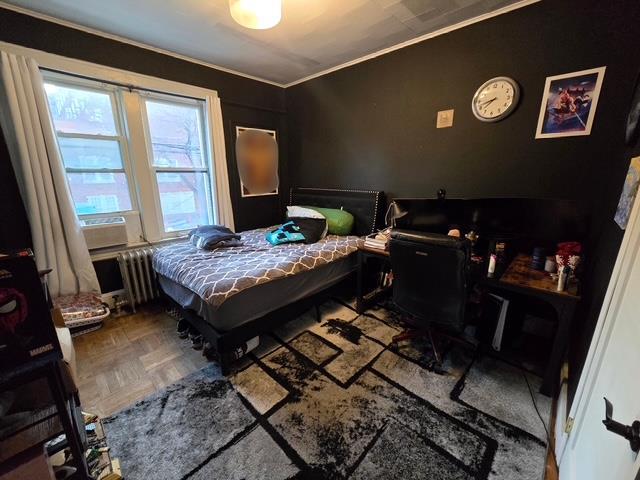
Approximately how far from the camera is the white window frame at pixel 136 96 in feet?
7.38

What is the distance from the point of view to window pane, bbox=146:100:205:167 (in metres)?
2.97

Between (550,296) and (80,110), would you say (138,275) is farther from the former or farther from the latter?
(550,296)

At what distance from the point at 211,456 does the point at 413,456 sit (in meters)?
1.04

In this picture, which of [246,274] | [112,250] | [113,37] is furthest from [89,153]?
[246,274]

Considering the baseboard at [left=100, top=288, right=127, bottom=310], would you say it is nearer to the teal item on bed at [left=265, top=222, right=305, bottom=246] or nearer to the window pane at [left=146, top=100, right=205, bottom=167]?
the window pane at [left=146, top=100, right=205, bottom=167]

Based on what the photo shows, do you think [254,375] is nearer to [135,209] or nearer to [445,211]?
[445,211]

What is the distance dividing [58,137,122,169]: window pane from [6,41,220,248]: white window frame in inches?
4.3

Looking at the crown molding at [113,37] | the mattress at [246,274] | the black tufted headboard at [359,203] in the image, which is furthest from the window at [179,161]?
the black tufted headboard at [359,203]

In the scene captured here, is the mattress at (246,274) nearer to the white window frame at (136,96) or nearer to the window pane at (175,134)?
the white window frame at (136,96)

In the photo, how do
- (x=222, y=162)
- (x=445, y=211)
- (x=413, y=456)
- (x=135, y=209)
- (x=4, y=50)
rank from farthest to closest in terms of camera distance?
(x=222, y=162), (x=135, y=209), (x=445, y=211), (x=4, y=50), (x=413, y=456)

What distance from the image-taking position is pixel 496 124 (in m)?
2.28

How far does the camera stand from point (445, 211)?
224 cm

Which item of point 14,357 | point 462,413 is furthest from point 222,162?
point 462,413

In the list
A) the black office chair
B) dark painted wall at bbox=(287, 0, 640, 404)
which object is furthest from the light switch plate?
the black office chair
